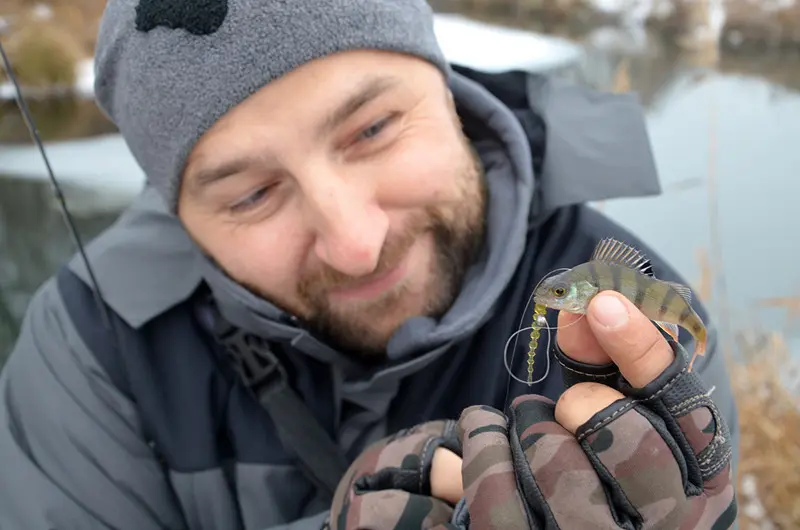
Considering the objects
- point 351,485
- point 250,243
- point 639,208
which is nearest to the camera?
point 351,485

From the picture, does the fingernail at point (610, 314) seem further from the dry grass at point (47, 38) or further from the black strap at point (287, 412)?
the dry grass at point (47, 38)

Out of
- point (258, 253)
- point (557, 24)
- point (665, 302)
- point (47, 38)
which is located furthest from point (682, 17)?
point (47, 38)

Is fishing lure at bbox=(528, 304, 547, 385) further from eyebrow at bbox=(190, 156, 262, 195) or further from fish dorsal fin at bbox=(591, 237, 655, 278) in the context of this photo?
eyebrow at bbox=(190, 156, 262, 195)

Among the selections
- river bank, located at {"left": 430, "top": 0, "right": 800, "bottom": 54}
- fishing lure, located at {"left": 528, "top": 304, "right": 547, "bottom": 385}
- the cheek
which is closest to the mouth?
the cheek

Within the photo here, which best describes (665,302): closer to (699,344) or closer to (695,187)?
(699,344)

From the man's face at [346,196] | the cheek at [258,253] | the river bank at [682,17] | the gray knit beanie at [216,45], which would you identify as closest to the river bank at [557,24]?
the river bank at [682,17]

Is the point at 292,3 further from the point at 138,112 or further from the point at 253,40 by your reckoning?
the point at 138,112

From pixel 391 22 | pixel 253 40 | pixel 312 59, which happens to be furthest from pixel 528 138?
pixel 253 40
